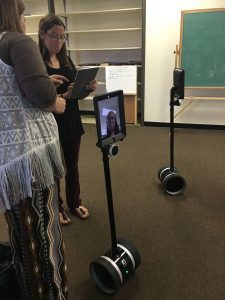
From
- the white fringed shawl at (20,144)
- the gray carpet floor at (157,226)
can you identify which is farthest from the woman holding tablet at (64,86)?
the white fringed shawl at (20,144)

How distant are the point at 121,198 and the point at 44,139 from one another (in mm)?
1491

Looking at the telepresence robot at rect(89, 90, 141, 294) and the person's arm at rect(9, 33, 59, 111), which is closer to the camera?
the person's arm at rect(9, 33, 59, 111)

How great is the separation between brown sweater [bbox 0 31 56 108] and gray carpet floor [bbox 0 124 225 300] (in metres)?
1.12

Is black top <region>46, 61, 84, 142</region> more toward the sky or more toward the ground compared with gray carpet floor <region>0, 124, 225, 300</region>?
more toward the sky

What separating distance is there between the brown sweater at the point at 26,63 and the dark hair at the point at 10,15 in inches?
1.2

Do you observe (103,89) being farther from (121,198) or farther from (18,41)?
(18,41)

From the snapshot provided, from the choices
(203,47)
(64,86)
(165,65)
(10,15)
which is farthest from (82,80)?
(165,65)

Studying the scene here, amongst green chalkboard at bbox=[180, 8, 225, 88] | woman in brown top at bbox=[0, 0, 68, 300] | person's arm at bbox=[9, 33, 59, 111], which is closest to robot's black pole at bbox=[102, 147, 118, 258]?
woman in brown top at bbox=[0, 0, 68, 300]

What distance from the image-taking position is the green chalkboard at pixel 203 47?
362cm

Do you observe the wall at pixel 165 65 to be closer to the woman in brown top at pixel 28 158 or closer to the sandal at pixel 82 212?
the sandal at pixel 82 212

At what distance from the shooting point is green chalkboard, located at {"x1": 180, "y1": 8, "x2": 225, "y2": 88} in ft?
11.9

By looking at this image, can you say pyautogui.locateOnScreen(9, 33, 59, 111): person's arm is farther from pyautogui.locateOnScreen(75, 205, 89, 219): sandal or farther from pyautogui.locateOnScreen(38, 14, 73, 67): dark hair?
pyautogui.locateOnScreen(75, 205, 89, 219): sandal

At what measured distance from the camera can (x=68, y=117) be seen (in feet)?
5.72

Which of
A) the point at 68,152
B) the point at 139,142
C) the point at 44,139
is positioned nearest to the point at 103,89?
the point at 139,142
